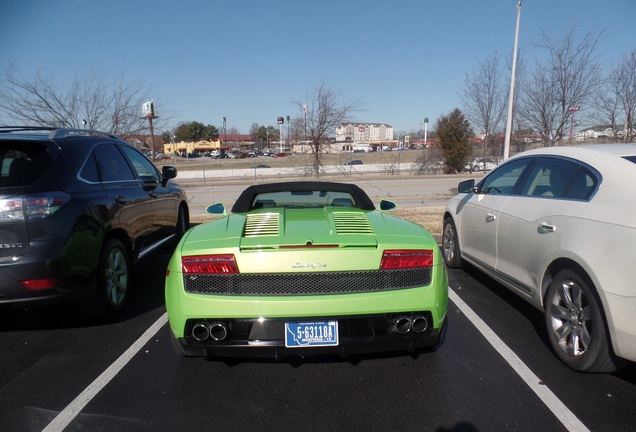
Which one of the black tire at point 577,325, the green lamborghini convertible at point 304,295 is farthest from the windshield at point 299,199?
the black tire at point 577,325

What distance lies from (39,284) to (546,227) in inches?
156

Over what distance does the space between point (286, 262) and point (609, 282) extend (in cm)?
195

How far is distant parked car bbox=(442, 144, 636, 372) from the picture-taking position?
275cm

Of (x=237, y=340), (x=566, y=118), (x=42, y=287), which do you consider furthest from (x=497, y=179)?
(x=566, y=118)

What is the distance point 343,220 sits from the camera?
3.33 metres

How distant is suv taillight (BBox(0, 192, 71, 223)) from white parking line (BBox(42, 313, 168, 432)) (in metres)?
1.26

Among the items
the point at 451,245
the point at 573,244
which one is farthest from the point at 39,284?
the point at 451,245

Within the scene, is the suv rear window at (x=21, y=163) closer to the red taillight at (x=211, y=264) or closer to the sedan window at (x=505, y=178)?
the red taillight at (x=211, y=264)

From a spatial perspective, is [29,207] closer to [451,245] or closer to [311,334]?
[311,334]

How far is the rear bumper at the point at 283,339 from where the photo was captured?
109 inches

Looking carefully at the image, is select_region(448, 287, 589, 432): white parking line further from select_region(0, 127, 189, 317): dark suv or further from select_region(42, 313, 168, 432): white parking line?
select_region(0, 127, 189, 317): dark suv

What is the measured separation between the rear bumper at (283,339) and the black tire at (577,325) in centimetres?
108

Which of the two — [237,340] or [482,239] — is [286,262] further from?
[482,239]

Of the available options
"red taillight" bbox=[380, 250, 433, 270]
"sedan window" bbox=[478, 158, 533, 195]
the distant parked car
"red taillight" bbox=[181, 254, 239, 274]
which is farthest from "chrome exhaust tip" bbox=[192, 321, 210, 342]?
"sedan window" bbox=[478, 158, 533, 195]
